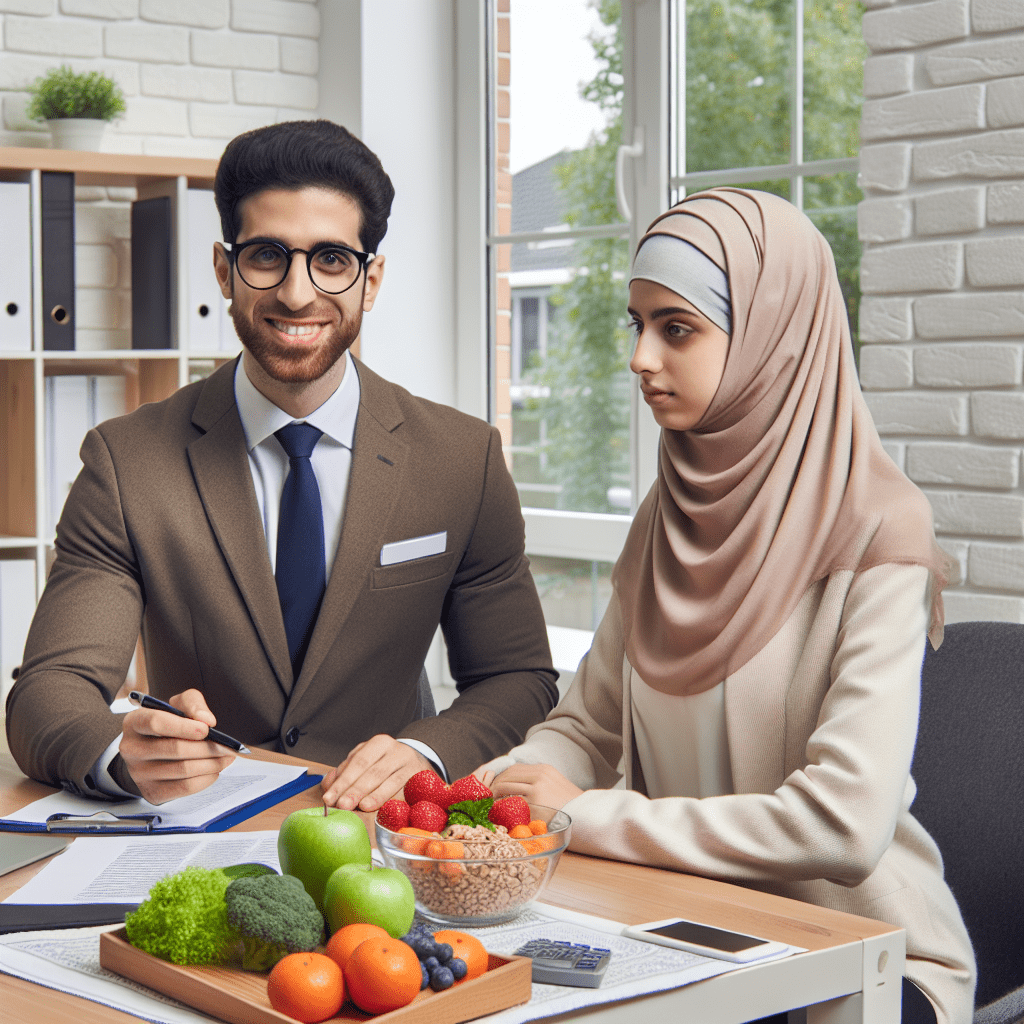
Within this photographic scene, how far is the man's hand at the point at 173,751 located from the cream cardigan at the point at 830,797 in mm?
313

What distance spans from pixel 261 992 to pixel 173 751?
1.66 feet

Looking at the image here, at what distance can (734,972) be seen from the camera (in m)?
0.94

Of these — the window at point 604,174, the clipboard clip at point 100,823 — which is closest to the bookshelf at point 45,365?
the window at point 604,174

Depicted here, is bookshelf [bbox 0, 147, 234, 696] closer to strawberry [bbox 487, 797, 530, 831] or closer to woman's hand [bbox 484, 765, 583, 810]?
woman's hand [bbox 484, 765, 583, 810]

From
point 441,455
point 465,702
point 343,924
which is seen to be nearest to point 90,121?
point 441,455

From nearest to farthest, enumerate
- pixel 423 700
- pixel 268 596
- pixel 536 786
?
pixel 536 786 < pixel 268 596 < pixel 423 700

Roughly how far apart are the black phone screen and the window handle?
2.27 metres

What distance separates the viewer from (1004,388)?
202 cm

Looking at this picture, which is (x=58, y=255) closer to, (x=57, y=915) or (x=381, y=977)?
(x=57, y=915)

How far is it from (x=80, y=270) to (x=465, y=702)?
6.28ft

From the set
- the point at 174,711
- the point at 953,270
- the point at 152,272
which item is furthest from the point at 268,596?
the point at 152,272

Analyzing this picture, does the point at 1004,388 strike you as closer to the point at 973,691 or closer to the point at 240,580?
the point at 973,691

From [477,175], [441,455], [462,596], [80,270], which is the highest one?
[477,175]

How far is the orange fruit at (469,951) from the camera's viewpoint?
87cm
